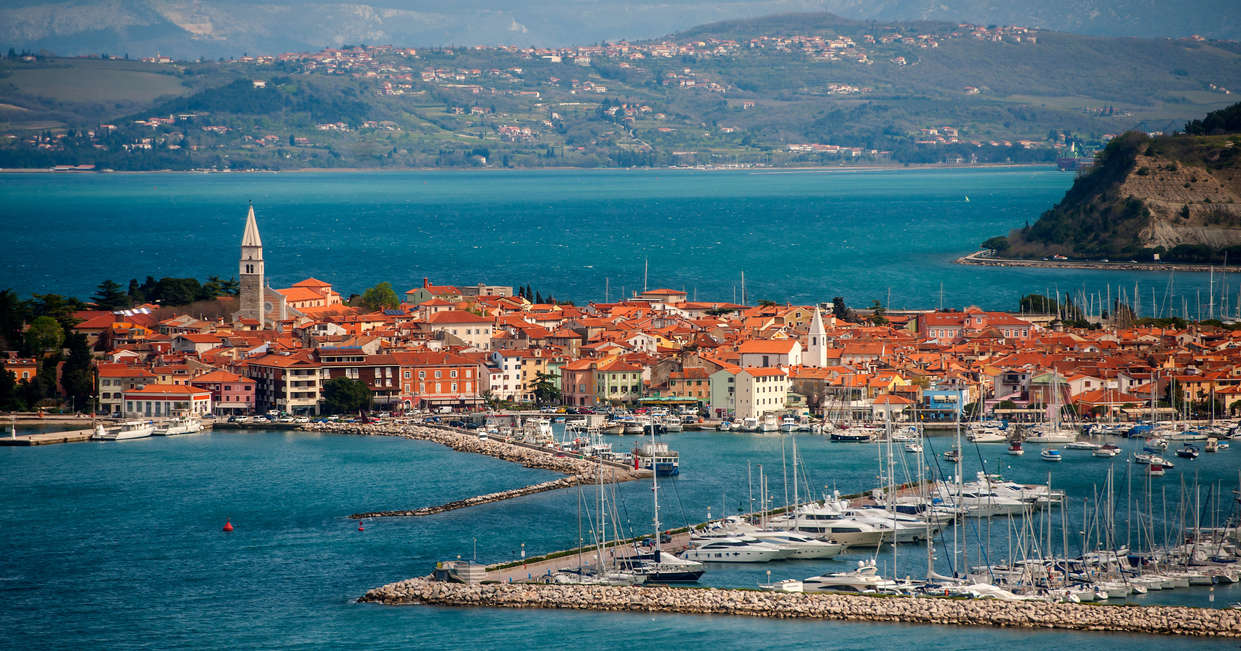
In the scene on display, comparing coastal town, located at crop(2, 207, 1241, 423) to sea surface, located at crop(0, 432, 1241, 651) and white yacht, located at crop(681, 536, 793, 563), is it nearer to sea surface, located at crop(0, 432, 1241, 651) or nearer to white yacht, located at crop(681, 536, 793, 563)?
sea surface, located at crop(0, 432, 1241, 651)

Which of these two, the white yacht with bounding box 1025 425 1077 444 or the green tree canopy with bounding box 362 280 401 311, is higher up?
the green tree canopy with bounding box 362 280 401 311

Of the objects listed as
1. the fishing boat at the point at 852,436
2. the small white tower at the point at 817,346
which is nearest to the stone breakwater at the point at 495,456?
the fishing boat at the point at 852,436

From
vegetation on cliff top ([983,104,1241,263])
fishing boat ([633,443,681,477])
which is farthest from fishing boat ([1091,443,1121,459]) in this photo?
vegetation on cliff top ([983,104,1241,263])

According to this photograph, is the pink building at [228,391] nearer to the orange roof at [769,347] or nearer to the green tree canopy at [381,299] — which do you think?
the orange roof at [769,347]

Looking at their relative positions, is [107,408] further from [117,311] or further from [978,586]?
[978,586]

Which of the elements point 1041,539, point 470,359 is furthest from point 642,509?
point 470,359

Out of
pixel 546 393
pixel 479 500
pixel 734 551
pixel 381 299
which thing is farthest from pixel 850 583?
pixel 381 299

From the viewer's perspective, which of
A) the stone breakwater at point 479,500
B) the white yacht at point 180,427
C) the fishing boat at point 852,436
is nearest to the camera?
the stone breakwater at point 479,500
